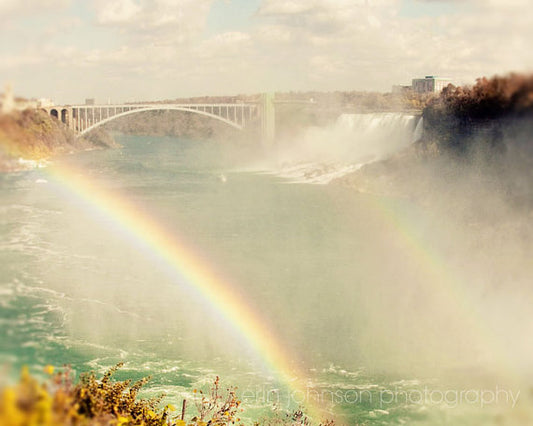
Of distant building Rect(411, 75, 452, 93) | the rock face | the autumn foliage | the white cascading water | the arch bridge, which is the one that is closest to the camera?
the autumn foliage

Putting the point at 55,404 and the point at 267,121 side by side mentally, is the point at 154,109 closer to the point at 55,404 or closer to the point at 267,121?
the point at 267,121

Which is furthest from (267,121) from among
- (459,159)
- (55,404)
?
(55,404)

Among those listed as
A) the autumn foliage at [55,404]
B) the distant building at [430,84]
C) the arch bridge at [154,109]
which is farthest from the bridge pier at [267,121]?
the autumn foliage at [55,404]

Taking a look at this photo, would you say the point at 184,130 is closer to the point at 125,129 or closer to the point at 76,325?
the point at 125,129

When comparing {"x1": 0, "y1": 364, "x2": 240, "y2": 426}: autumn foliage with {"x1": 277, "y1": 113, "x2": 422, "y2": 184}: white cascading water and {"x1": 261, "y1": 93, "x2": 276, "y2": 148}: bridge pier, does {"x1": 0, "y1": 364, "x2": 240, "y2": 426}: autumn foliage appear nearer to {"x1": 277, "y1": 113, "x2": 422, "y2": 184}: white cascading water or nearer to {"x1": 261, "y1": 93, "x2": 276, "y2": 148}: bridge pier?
{"x1": 277, "y1": 113, "x2": 422, "y2": 184}: white cascading water

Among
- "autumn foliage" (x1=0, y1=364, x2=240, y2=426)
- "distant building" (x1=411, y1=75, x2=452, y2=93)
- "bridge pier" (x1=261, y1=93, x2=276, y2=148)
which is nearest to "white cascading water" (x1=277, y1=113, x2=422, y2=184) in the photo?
"bridge pier" (x1=261, y1=93, x2=276, y2=148)

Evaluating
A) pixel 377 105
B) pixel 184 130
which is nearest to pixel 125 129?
pixel 184 130

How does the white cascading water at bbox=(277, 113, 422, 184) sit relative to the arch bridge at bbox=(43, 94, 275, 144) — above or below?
below

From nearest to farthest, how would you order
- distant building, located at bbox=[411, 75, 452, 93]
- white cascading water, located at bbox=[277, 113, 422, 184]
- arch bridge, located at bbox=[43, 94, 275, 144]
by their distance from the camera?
arch bridge, located at bbox=[43, 94, 275, 144], white cascading water, located at bbox=[277, 113, 422, 184], distant building, located at bbox=[411, 75, 452, 93]
